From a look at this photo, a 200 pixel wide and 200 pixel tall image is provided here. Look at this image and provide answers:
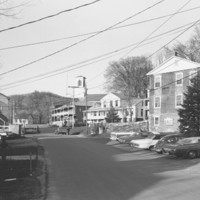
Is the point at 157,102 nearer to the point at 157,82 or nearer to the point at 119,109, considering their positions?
the point at 157,82

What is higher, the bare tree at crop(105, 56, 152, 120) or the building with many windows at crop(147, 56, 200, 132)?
the bare tree at crop(105, 56, 152, 120)

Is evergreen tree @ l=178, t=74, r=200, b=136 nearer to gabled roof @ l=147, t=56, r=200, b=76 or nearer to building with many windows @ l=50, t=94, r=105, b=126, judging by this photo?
gabled roof @ l=147, t=56, r=200, b=76

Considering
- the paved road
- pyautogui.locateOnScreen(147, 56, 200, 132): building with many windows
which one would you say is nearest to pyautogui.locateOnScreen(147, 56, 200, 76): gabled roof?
pyautogui.locateOnScreen(147, 56, 200, 132): building with many windows

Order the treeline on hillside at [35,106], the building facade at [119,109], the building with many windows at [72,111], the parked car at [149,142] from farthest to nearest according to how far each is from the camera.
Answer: the treeline on hillside at [35,106] < the building with many windows at [72,111] < the building facade at [119,109] < the parked car at [149,142]

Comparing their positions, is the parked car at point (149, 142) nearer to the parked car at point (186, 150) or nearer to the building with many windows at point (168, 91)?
the parked car at point (186, 150)

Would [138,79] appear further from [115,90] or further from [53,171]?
[53,171]

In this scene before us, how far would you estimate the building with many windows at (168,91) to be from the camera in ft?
180

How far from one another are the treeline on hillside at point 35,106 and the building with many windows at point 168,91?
8909cm

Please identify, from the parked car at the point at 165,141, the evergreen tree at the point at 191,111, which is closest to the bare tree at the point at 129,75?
the evergreen tree at the point at 191,111

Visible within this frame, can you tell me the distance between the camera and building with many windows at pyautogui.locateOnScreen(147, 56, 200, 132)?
5487 centimetres

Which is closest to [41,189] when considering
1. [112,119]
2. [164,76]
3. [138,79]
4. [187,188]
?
[187,188]

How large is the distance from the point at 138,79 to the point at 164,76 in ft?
127

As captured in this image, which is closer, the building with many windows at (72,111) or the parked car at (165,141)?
the parked car at (165,141)

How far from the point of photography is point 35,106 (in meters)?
148
